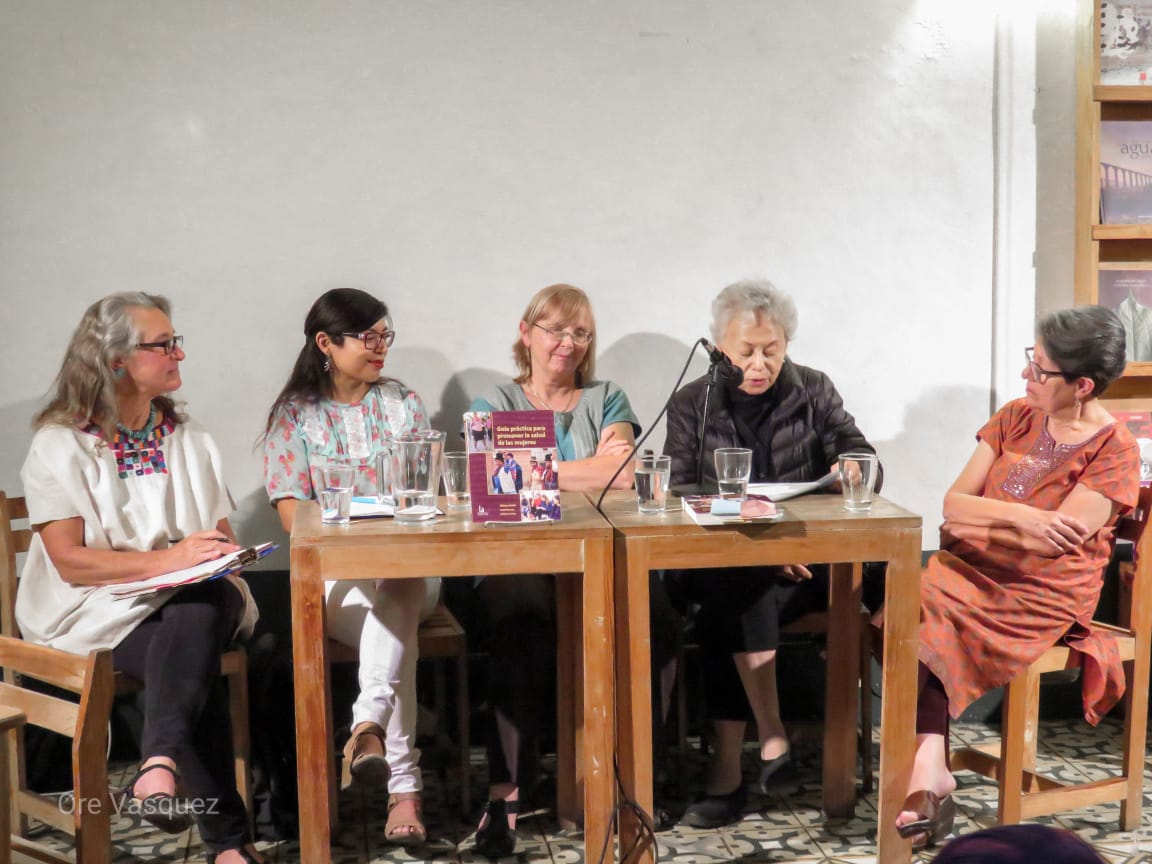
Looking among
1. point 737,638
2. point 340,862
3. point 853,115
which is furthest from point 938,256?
point 340,862

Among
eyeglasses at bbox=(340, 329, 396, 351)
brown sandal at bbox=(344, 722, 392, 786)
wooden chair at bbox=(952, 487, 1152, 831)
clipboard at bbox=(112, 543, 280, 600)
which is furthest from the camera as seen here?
eyeglasses at bbox=(340, 329, 396, 351)

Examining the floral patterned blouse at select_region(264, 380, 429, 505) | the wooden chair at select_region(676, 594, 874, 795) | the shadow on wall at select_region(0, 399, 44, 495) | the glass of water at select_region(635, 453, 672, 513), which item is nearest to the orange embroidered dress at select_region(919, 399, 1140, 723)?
the wooden chair at select_region(676, 594, 874, 795)

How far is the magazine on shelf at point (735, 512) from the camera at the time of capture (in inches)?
93.0

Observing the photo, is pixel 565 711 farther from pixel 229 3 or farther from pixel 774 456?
pixel 229 3

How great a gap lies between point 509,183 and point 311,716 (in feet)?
5.48

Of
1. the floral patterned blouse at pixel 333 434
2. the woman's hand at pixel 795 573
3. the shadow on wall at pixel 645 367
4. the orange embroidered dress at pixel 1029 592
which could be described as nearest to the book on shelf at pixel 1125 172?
the orange embroidered dress at pixel 1029 592

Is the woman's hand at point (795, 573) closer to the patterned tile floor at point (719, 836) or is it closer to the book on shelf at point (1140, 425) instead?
the patterned tile floor at point (719, 836)

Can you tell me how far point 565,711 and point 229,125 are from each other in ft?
5.96

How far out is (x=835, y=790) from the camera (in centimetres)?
286

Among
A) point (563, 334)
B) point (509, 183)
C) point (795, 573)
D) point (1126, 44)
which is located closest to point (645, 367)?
point (563, 334)

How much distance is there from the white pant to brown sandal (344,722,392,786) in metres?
0.02

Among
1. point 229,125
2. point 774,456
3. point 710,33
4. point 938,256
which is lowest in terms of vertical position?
point 774,456

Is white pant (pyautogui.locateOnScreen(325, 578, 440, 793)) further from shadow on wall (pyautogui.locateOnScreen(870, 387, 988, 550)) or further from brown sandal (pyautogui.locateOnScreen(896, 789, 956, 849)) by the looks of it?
shadow on wall (pyautogui.locateOnScreen(870, 387, 988, 550))

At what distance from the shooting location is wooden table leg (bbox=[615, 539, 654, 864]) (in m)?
2.38
